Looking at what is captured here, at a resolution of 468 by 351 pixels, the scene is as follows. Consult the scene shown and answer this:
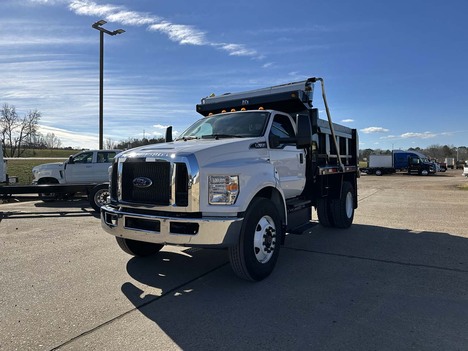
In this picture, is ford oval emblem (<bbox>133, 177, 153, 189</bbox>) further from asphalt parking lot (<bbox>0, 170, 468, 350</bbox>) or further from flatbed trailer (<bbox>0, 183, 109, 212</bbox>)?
flatbed trailer (<bbox>0, 183, 109, 212</bbox>)

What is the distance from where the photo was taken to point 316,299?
4.19m

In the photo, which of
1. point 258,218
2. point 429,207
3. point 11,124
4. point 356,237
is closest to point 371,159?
point 429,207

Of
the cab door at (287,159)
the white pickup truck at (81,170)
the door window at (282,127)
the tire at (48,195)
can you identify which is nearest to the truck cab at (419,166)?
the white pickup truck at (81,170)

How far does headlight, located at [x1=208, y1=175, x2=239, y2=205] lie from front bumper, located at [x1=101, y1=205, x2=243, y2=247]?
0.21 meters

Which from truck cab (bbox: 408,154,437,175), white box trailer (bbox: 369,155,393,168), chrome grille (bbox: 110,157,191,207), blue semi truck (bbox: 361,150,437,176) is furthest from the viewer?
white box trailer (bbox: 369,155,393,168)

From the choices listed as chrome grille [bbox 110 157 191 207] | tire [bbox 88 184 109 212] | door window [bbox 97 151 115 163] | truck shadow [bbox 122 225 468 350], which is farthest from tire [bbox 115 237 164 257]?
door window [bbox 97 151 115 163]

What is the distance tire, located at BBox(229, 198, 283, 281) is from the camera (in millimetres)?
4523

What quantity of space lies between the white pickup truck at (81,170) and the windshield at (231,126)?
8.29 metres

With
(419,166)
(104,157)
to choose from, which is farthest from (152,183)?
(419,166)

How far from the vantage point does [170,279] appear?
4914 millimetres

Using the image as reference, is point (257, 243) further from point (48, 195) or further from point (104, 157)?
point (48, 195)

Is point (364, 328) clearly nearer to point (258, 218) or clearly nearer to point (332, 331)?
point (332, 331)

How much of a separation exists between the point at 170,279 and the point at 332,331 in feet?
7.50

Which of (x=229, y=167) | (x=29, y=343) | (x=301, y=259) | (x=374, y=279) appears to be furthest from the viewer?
(x=301, y=259)
